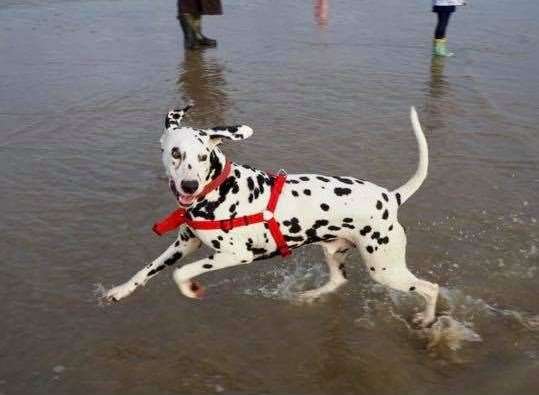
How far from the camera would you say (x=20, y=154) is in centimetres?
793

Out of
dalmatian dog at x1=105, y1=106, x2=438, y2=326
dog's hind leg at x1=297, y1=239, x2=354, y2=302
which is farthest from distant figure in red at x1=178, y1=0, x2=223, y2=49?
dalmatian dog at x1=105, y1=106, x2=438, y2=326

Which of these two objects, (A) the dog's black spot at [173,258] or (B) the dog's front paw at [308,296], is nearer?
(A) the dog's black spot at [173,258]

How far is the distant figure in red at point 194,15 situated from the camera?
13070 mm

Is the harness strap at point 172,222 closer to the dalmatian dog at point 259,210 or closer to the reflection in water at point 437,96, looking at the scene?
the dalmatian dog at point 259,210

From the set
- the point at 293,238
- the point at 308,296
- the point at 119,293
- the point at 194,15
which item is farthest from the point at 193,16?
the point at 293,238

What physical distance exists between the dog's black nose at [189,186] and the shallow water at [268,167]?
1256mm

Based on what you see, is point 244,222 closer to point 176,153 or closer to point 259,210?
point 259,210

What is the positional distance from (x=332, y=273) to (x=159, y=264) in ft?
4.59

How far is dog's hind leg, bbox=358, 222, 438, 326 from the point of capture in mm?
4688

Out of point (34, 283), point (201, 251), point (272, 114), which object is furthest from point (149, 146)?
point (34, 283)

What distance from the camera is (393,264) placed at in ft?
15.7

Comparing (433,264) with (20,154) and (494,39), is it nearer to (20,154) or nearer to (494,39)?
(20,154)

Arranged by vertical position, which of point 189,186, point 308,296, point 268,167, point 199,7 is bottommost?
point 308,296

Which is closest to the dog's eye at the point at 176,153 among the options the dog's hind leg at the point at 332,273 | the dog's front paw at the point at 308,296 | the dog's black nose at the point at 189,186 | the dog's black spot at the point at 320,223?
the dog's black nose at the point at 189,186
